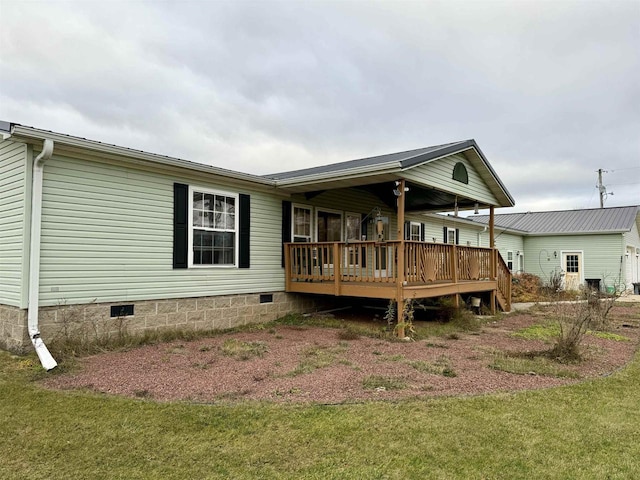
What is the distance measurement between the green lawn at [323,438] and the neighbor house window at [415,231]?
10.4 m

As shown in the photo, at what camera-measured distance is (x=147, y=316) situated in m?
6.96

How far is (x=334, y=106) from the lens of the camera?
49.7 feet

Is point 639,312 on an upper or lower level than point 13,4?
lower

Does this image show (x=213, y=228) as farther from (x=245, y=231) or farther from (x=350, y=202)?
(x=350, y=202)

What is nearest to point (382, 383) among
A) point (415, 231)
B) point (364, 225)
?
point (364, 225)

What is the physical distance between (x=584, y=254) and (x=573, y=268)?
892mm

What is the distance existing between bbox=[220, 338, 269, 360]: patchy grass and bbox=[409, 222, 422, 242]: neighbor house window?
9.02 m

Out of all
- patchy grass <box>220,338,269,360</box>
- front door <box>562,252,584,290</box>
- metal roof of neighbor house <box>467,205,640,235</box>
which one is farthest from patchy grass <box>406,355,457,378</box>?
front door <box>562,252,584,290</box>

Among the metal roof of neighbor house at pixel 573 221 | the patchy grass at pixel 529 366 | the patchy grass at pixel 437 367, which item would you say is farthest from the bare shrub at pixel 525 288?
the patchy grass at pixel 437 367

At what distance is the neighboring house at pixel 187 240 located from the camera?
5859mm

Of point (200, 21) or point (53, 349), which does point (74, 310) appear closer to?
point (53, 349)

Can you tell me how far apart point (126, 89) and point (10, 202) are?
28.6ft

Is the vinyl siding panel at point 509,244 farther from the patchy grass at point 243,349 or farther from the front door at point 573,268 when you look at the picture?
the patchy grass at point 243,349

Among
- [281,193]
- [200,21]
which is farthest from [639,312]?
[200,21]
